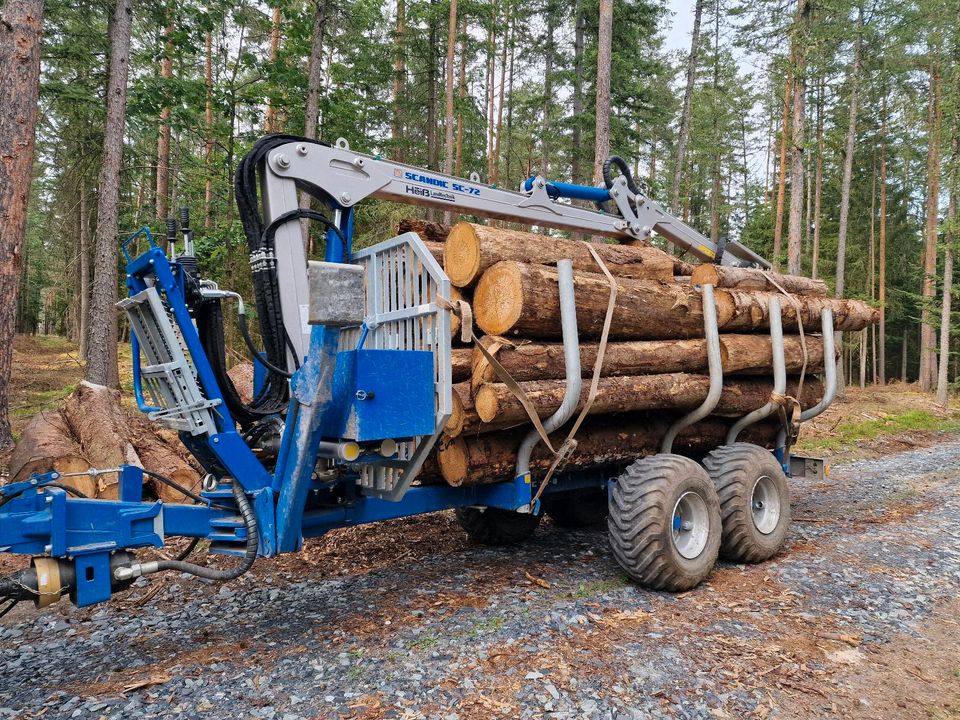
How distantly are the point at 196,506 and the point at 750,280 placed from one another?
5429 millimetres

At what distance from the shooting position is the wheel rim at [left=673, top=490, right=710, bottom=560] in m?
5.29

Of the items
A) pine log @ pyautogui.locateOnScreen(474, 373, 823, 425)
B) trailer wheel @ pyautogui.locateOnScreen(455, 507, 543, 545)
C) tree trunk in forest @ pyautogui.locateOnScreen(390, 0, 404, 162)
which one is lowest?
trailer wheel @ pyautogui.locateOnScreen(455, 507, 543, 545)

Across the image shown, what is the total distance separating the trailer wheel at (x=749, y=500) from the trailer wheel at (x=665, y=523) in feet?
0.89

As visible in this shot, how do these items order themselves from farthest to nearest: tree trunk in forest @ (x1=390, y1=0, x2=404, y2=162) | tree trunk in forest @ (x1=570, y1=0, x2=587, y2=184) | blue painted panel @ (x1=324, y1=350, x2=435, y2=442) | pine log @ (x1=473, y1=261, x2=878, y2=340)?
tree trunk in forest @ (x1=570, y1=0, x2=587, y2=184)
tree trunk in forest @ (x1=390, y1=0, x2=404, y2=162)
pine log @ (x1=473, y1=261, x2=878, y2=340)
blue painted panel @ (x1=324, y1=350, x2=435, y2=442)

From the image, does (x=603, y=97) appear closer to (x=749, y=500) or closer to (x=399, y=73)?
(x=749, y=500)

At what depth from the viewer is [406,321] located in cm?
458

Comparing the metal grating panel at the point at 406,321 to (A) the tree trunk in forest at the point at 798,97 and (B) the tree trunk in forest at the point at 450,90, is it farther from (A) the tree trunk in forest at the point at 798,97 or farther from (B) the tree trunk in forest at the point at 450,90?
(B) the tree trunk in forest at the point at 450,90

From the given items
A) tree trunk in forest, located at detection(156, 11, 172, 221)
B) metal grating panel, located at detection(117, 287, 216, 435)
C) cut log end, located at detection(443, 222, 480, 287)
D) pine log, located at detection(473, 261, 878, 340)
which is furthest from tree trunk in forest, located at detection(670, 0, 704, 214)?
metal grating panel, located at detection(117, 287, 216, 435)

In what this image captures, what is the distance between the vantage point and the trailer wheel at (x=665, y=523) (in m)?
4.90

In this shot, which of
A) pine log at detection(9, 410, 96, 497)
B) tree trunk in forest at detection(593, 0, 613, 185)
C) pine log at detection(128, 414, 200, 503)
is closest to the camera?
pine log at detection(9, 410, 96, 497)

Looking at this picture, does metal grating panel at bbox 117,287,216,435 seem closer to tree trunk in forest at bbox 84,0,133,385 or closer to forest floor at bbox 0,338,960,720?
forest floor at bbox 0,338,960,720

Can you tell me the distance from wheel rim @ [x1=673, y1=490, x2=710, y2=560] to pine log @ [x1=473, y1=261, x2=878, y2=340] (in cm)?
139

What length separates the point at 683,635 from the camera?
13.9 feet

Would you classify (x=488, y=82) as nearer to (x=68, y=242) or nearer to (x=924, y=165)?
(x=68, y=242)
